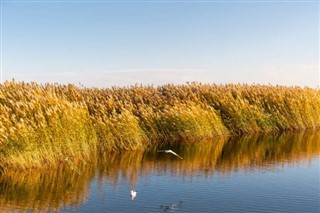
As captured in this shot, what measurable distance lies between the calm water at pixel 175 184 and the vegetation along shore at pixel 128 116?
80 cm

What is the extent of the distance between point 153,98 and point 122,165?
945 cm

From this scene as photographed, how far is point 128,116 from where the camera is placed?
18984mm

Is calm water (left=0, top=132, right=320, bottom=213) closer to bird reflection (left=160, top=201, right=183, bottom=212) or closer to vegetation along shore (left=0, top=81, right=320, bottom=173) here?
bird reflection (left=160, top=201, right=183, bottom=212)

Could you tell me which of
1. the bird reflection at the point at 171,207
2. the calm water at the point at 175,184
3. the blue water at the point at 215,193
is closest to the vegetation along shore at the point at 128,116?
the calm water at the point at 175,184

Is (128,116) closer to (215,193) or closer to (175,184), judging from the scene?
(175,184)

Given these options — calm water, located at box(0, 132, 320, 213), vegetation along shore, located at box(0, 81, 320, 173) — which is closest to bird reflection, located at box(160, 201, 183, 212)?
calm water, located at box(0, 132, 320, 213)

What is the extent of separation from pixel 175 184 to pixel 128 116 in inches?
244

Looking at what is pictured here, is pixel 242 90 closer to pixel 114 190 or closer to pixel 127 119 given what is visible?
pixel 127 119

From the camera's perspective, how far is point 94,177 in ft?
45.8

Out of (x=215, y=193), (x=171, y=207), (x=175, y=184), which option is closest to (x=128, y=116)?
(x=175, y=184)

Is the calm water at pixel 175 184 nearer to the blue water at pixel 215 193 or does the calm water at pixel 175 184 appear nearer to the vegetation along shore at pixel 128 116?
the blue water at pixel 215 193

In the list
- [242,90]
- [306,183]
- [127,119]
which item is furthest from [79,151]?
[242,90]

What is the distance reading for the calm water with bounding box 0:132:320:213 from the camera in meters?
11.2

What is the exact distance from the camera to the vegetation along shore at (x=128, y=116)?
14.7 metres
